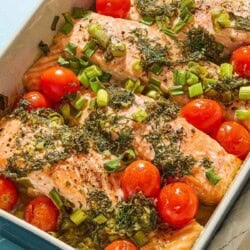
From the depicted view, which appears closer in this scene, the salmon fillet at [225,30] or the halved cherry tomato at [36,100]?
the halved cherry tomato at [36,100]

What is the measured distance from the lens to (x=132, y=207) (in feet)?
10.2

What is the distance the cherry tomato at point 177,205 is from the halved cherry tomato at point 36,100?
0.73 m

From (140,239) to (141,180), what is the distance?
0.23 metres

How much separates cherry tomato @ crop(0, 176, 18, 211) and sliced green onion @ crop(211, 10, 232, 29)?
3.83 ft

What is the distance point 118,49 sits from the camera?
3.58 m

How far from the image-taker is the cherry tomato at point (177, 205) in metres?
3.08

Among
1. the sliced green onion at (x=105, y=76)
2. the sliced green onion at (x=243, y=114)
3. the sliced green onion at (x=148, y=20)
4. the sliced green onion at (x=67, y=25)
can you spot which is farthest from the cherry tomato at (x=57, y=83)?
the sliced green onion at (x=243, y=114)

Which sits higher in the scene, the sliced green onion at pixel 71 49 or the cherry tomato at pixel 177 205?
the sliced green onion at pixel 71 49

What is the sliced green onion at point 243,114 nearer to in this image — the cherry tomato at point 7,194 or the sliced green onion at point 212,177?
the sliced green onion at point 212,177

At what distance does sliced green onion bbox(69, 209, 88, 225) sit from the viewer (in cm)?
315

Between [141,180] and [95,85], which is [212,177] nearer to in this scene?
[141,180]

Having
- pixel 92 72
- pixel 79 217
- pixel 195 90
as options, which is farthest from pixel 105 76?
pixel 79 217

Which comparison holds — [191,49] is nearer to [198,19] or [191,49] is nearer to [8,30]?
[198,19]

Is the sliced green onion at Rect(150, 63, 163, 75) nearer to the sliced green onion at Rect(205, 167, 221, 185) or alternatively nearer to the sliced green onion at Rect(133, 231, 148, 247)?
the sliced green onion at Rect(205, 167, 221, 185)
